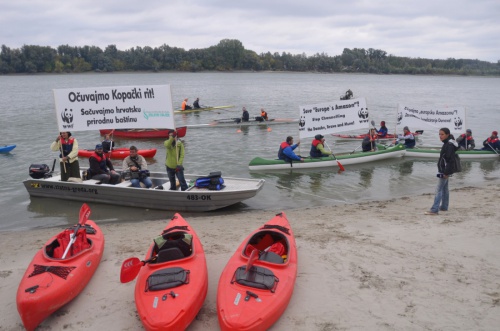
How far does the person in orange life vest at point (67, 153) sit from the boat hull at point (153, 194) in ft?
1.24

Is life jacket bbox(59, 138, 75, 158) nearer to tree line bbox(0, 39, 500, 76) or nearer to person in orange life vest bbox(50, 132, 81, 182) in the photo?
person in orange life vest bbox(50, 132, 81, 182)

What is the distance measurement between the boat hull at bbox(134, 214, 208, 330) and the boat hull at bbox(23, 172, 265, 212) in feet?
15.9

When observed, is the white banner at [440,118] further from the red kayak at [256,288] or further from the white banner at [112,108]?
the red kayak at [256,288]

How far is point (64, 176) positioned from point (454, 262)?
1111 centimetres

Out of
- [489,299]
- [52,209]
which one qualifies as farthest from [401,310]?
[52,209]

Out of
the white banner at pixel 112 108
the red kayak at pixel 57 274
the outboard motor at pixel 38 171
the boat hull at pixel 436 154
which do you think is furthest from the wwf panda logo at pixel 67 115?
the boat hull at pixel 436 154

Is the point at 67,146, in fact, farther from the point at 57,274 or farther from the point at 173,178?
the point at 57,274

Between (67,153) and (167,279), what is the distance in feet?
26.2

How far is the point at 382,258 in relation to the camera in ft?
25.6

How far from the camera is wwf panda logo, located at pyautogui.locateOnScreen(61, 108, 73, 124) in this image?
11688mm

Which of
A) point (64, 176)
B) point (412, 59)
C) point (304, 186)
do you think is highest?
point (412, 59)

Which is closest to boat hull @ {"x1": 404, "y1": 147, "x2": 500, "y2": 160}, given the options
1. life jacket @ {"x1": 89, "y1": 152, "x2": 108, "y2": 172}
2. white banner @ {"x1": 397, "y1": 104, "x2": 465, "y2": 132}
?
white banner @ {"x1": 397, "y1": 104, "x2": 465, "y2": 132}

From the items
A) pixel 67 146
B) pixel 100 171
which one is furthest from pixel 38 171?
pixel 100 171

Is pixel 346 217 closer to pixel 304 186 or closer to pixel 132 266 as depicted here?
pixel 304 186
